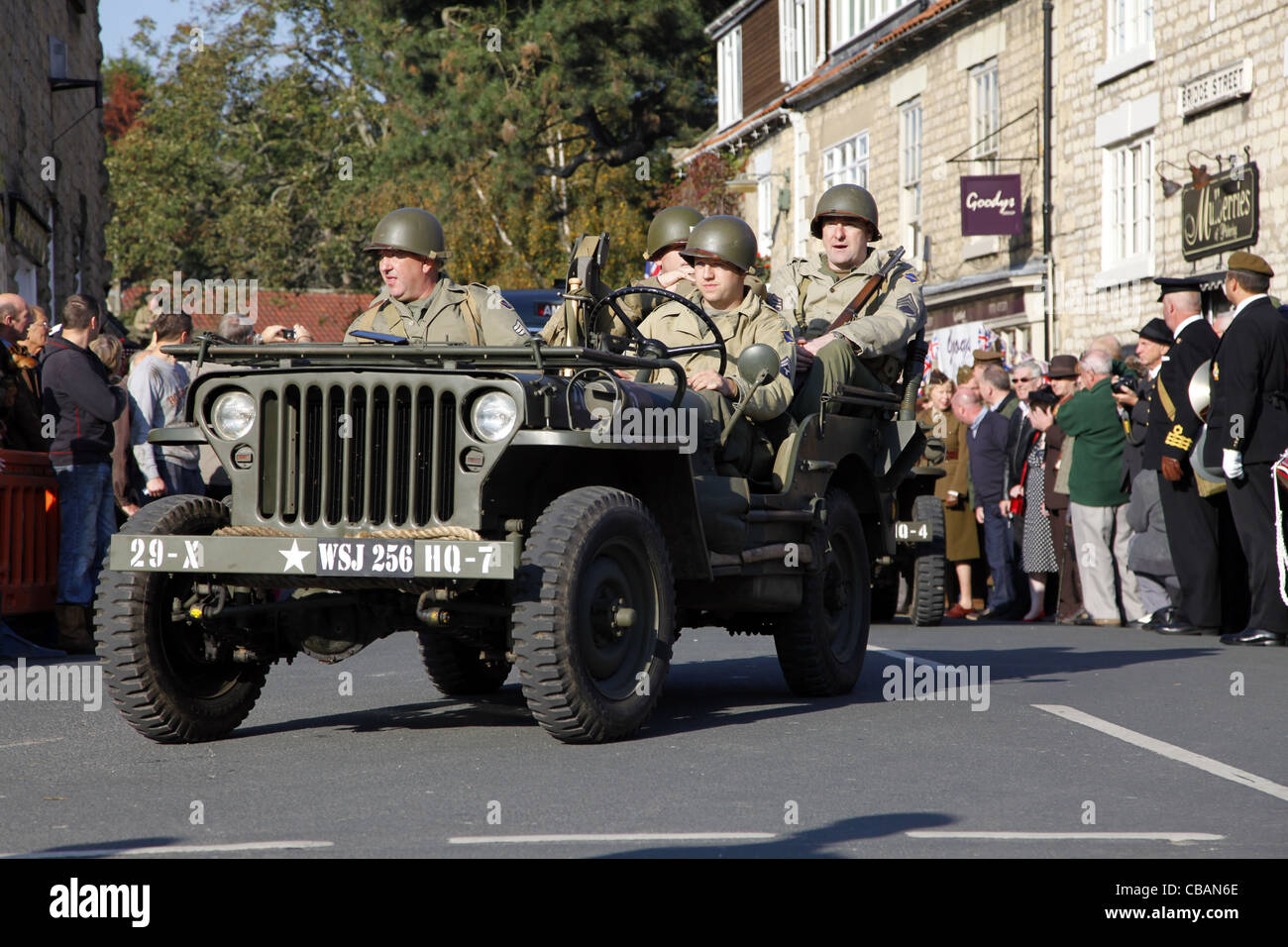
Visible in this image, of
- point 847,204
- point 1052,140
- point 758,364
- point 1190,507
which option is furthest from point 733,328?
point 1052,140

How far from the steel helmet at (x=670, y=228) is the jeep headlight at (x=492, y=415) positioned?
445cm

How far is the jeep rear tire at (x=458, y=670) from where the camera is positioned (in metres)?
9.16

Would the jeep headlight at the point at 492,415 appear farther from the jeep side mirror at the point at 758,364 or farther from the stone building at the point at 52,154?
the stone building at the point at 52,154

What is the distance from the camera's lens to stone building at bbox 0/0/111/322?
1939cm

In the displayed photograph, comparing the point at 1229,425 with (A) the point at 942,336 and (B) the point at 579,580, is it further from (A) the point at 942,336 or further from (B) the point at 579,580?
(A) the point at 942,336

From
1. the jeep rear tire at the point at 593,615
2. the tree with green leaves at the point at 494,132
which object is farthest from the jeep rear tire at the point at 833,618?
the tree with green leaves at the point at 494,132

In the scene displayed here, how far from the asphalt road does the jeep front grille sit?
943mm

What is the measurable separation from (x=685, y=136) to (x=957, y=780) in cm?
4296

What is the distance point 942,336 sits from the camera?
29.1 m

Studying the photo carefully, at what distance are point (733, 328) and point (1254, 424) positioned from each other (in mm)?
5270

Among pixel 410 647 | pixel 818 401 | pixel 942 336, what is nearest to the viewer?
pixel 818 401

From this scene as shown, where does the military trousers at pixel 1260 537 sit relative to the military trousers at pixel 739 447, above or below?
below

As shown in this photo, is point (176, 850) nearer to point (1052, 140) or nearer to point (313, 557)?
point (313, 557)
